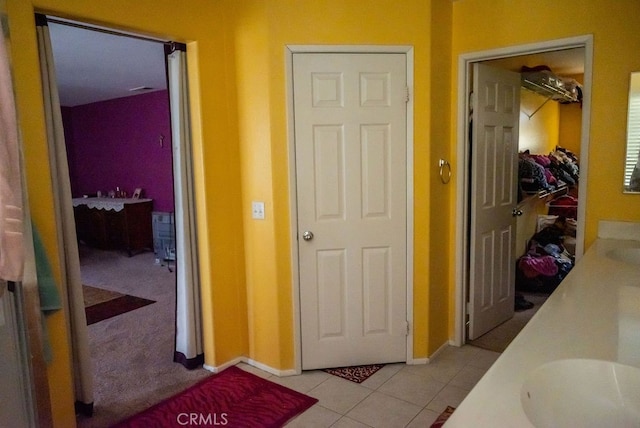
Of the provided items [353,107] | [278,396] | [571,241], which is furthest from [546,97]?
[278,396]

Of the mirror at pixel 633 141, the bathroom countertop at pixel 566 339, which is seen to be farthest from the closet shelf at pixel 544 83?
the bathroom countertop at pixel 566 339

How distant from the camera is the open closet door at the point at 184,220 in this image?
2.72 metres

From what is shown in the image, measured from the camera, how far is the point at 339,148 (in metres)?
2.75

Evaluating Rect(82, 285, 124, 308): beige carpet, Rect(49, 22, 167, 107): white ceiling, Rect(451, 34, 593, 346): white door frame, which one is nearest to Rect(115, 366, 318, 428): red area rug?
Rect(451, 34, 593, 346): white door frame

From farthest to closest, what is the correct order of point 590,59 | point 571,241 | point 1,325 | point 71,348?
point 571,241 → point 590,59 → point 71,348 → point 1,325

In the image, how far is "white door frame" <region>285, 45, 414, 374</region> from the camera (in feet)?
8.73

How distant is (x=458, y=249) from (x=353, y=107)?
1269 mm

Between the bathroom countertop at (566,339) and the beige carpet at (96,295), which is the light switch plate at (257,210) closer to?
the bathroom countertop at (566,339)

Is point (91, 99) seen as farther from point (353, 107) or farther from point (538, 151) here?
point (538, 151)

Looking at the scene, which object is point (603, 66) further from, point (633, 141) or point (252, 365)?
point (252, 365)

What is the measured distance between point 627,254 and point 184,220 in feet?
8.18

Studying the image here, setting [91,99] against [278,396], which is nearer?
[278,396]

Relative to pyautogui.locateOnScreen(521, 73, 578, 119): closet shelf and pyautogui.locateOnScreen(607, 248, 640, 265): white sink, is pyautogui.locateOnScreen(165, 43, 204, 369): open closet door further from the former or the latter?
pyautogui.locateOnScreen(521, 73, 578, 119): closet shelf

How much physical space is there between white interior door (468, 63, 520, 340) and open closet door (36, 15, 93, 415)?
8.26ft
